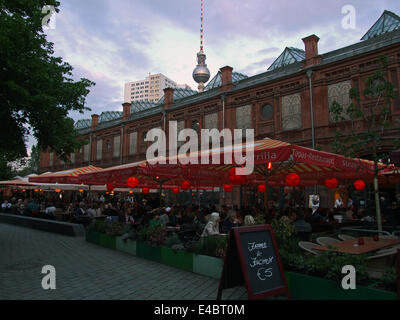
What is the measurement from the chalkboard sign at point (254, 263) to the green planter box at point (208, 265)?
1.46m

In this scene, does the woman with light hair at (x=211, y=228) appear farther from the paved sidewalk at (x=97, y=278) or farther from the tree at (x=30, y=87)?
the tree at (x=30, y=87)

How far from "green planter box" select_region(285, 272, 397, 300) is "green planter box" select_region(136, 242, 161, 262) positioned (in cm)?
376

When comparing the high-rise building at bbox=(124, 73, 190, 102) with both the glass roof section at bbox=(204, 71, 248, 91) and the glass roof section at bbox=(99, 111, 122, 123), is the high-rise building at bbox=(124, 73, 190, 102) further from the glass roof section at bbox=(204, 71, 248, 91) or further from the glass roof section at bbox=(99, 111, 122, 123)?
the glass roof section at bbox=(204, 71, 248, 91)

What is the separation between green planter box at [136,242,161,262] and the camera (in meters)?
7.57

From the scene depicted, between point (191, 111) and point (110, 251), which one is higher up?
point (191, 111)

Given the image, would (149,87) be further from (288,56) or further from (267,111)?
(267,111)

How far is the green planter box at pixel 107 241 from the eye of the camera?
944cm

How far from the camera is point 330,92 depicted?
1822 cm

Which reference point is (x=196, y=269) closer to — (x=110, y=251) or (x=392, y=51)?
(x=110, y=251)

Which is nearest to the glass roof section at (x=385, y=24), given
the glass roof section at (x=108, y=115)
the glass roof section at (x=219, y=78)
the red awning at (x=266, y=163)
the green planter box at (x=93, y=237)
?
the glass roof section at (x=219, y=78)

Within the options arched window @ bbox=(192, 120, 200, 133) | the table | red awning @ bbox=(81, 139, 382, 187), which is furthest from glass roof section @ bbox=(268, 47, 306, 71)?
the table
